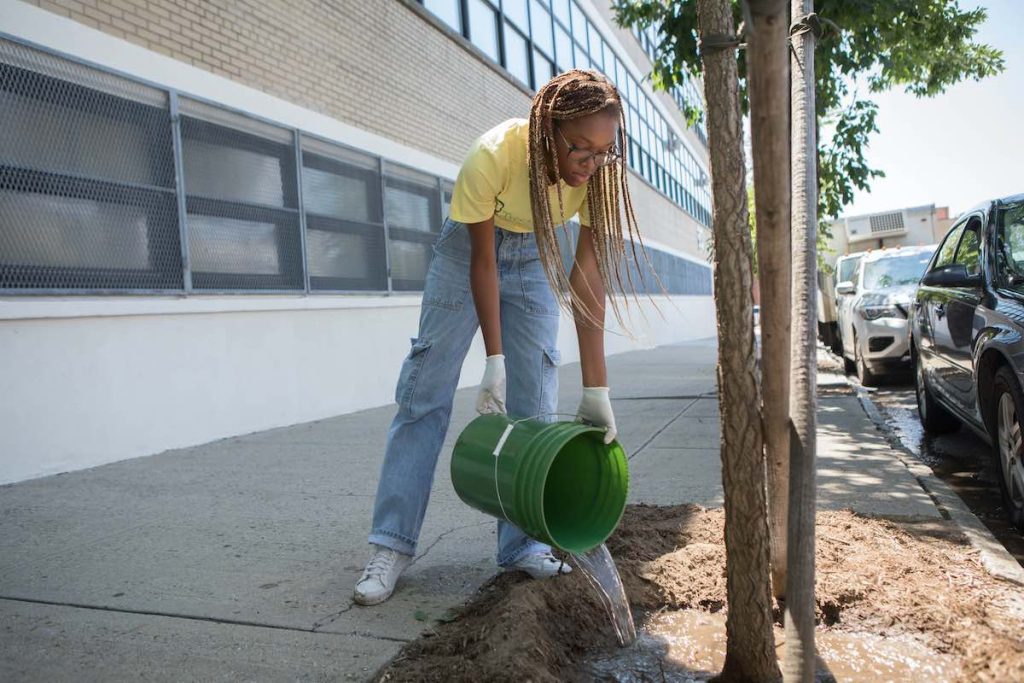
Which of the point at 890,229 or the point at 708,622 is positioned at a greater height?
the point at 890,229

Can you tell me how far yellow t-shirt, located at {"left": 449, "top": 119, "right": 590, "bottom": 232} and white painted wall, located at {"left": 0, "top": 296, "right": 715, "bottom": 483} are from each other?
190cm

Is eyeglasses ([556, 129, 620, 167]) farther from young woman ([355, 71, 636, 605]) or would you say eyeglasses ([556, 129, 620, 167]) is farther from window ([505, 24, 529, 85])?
window ([505, 24, 529, 85])

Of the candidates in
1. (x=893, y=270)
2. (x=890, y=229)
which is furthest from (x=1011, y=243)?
(x=890, y=229)

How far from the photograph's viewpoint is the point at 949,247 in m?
5.09

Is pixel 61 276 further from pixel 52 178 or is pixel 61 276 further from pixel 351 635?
pixel 351 635

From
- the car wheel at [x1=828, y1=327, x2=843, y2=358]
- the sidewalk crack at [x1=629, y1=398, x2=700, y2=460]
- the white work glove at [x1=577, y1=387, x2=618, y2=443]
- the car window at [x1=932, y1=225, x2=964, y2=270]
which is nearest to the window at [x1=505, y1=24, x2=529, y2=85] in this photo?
the sidewalk crack at [x1=629, y1=398, x2=700, y2=460]

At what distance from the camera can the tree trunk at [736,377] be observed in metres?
1.81

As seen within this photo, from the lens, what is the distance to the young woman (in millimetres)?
2221

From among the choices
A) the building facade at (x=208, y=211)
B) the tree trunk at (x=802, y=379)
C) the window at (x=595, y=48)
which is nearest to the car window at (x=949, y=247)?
the building facade at (x=208, y=211)

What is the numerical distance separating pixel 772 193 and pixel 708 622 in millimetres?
1386

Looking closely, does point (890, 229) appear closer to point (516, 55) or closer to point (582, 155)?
point (516, 55)

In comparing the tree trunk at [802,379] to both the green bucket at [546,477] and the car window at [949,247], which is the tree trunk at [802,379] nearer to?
the green bucket at [546,477]

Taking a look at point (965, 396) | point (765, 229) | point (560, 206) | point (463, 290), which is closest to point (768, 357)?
point (765, 229)

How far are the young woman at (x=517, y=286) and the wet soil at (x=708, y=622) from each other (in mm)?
309
